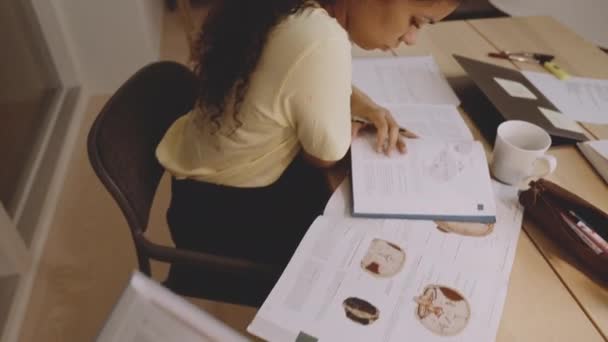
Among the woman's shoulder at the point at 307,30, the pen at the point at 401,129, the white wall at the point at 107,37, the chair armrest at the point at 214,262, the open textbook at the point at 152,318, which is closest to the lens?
the open textbook at the point at 152,318

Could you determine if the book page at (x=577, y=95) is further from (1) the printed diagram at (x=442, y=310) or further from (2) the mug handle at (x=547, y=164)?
(1) the printed diagram at (x=442, y=310)

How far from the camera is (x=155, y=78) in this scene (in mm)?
1020

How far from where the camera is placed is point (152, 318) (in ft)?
1.19

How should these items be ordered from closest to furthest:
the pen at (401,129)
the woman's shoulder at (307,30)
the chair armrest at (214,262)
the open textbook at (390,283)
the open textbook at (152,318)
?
the open textbook at (152,318)
the open textbook at (390,283)
the woman's shoulder at (307,30)
the chair armrest at (214,262)
the pen at (401,129)

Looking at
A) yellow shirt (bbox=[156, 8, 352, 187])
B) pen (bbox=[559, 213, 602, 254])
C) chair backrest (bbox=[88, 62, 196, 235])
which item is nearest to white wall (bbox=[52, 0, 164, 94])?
chair backrest (bbox=[88, 62, 196, 235])

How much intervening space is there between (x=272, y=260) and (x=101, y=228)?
108 cm

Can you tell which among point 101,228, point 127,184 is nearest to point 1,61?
point 101,228

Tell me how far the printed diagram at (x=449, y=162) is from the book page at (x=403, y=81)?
0.70 feet

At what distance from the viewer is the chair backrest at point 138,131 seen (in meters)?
0.84

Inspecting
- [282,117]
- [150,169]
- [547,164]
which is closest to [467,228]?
[547,164]

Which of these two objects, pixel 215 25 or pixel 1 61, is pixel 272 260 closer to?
pixel 215 25

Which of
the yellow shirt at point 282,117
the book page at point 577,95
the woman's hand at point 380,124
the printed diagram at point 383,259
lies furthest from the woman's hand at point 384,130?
the book page at point 577,95

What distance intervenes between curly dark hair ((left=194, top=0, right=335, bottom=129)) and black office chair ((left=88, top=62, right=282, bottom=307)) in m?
0.15

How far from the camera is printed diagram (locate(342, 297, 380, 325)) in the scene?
26.6 inches
